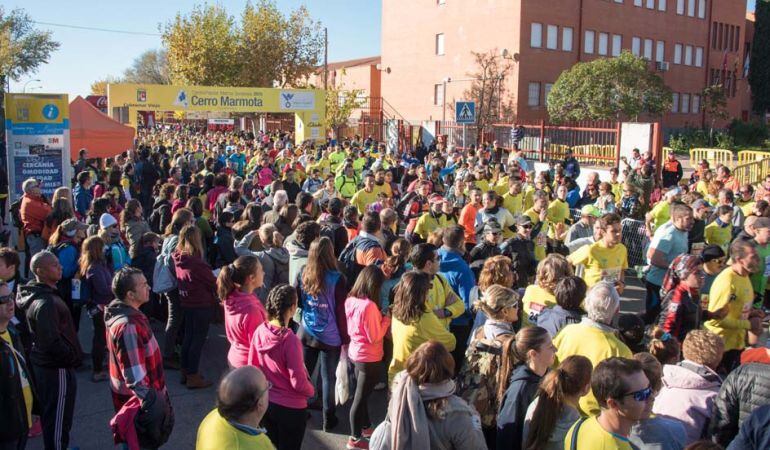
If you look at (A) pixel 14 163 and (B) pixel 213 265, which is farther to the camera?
(A) pixel 14 163

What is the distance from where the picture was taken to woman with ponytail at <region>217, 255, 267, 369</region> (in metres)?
4.91

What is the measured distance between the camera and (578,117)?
112 ft

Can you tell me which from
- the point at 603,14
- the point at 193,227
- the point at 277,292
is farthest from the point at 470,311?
the point at 603,14

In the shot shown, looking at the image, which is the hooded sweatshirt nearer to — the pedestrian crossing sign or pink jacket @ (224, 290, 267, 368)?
pink jacket @ (224, 290, 267, 368)

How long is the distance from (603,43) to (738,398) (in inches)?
1667

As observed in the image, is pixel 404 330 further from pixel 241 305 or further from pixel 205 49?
pixel 205 49

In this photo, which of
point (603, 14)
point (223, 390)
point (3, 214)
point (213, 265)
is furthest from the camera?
point (603, 14)

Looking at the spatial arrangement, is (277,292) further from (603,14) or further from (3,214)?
(603,14)

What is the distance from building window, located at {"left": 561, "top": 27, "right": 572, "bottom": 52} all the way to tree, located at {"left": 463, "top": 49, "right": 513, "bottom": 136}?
4075 millimetres

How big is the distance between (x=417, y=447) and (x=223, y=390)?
964 mm

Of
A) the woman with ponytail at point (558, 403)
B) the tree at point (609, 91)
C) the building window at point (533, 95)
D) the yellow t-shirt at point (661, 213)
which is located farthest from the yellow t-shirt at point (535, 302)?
A: the building window at point (533, 95)

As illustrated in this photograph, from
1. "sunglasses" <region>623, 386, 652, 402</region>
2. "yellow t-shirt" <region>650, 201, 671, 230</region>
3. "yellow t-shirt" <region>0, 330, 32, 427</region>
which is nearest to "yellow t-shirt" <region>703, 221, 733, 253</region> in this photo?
"yellow t-shirt" <region>650, 201, 671, 230</region>

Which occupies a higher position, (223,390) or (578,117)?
(578,117)

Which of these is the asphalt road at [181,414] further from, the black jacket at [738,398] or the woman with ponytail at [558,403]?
the black jacket at [738,398]
